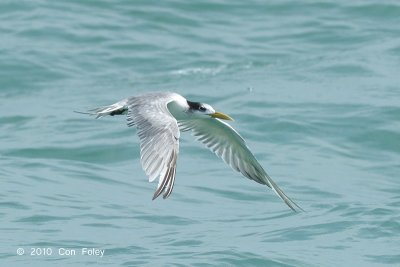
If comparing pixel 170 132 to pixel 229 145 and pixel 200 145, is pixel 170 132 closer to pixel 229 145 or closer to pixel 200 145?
pixel 229 145

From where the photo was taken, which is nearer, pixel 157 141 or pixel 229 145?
pixel 157 141

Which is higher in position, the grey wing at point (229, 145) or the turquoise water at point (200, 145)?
the grey wing at point (229, 145)

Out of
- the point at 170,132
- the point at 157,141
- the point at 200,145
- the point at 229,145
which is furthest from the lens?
the point at 200,145

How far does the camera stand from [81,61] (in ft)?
63.0

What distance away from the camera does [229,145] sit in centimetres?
1195

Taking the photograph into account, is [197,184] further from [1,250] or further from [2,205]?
[1,250]

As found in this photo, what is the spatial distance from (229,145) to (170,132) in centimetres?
229

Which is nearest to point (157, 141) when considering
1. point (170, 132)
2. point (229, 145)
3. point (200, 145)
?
point (170, 132)

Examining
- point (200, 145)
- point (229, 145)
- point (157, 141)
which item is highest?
point (157, 141)

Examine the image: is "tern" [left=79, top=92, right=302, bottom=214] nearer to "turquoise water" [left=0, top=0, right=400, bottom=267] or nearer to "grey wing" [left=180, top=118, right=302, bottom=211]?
"grey wing" [left=180, top=118, right=302, bottom=211]

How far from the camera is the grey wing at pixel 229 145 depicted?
11688 mm

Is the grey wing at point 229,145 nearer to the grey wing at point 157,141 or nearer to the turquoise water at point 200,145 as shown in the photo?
the turquoise water at point 200,145

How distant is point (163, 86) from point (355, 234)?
6.32 metres

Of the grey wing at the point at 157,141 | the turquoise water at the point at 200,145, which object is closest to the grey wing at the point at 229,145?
the turquoise water at the point at 200,145
